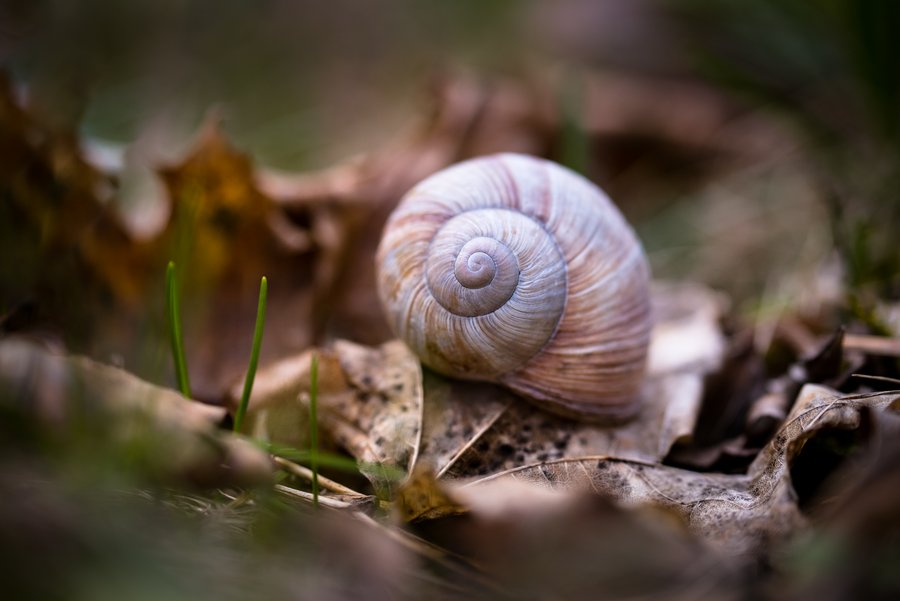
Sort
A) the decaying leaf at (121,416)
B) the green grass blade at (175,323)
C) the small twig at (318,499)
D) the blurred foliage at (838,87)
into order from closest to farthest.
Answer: the decaying leaf at (121,416) → the small twig at (318,499) → the green grass blade at (175,323) → the blurred foliage at (838,87)

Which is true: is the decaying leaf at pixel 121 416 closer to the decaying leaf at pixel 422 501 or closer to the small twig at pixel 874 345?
the decaying leaf at pixel 422 501

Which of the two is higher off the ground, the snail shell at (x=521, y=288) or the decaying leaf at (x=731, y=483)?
the snail shell at (x=521, y=288)

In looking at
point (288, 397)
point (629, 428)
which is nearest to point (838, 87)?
point (629, 428)

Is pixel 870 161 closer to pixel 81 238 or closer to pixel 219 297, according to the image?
pixel 219 297

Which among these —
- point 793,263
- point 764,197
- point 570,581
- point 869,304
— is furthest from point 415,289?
point 764,197

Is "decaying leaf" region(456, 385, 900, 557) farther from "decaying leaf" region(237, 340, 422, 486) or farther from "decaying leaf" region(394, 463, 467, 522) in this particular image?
"decaying leaf" region(237, 340, 422, 486)

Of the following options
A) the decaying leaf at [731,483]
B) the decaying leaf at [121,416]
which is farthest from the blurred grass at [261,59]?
the decaying leaf at [731,483]
